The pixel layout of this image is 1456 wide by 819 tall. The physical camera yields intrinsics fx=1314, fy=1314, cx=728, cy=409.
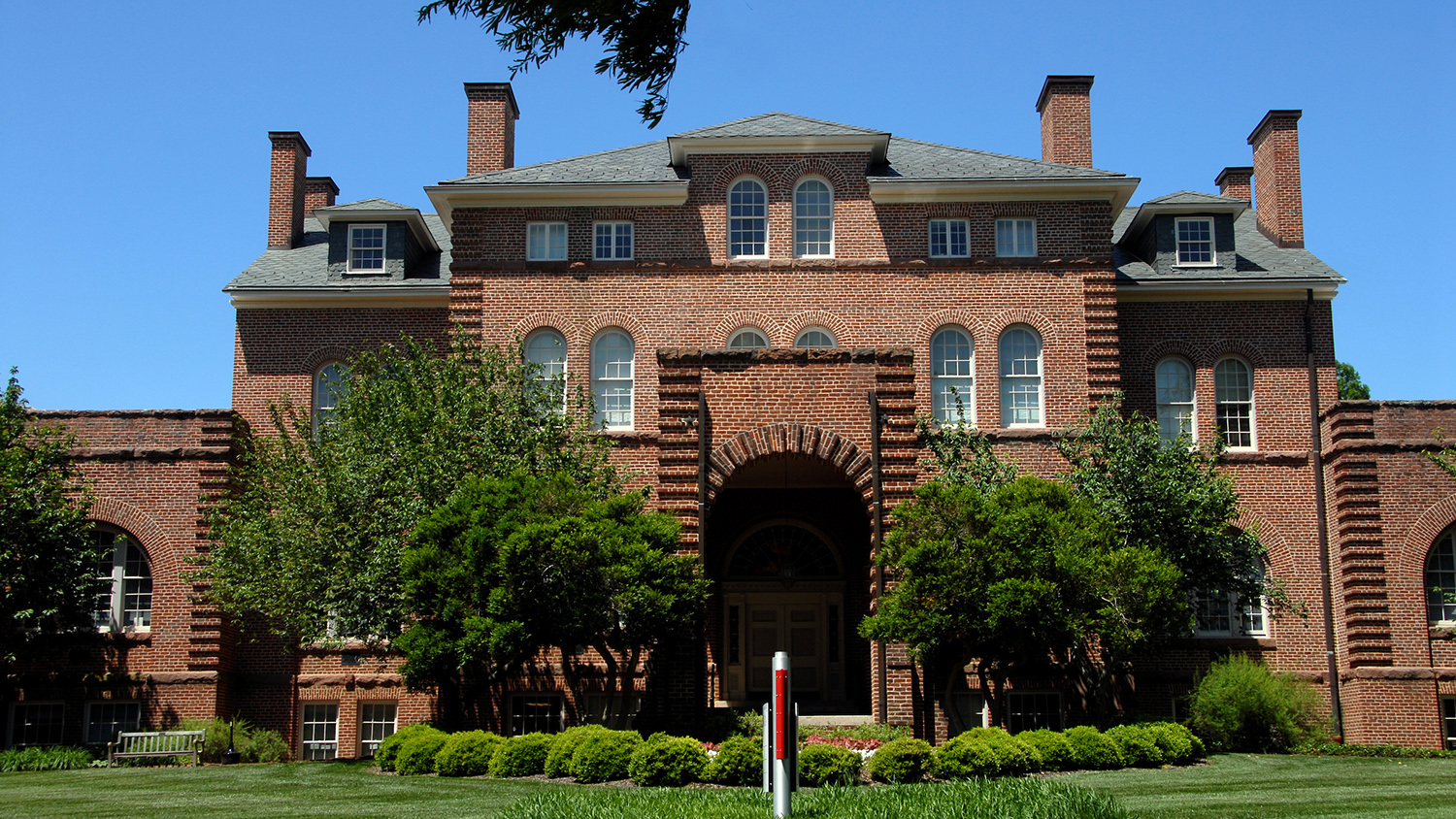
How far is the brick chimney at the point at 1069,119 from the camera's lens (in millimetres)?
32094

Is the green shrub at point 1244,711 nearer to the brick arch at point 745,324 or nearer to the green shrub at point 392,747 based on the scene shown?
the brick arch at point 745,324

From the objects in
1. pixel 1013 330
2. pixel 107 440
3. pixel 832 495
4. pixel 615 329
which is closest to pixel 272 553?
pixel 107 440

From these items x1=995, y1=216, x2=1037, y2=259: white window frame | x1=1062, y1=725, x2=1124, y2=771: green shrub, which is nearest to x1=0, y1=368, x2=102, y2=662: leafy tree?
x1=1062, y1=725, x2=1124, y2=771: green shrub

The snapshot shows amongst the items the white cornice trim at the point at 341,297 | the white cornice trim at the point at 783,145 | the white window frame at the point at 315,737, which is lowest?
the white window frame at the point at 315,737

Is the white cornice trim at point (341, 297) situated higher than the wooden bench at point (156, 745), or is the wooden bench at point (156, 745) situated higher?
the white cornice trim at point (341, 297)

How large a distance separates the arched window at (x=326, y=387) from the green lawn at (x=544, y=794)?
10561 millimetres

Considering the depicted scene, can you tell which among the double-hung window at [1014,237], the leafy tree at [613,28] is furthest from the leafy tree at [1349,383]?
the leafy tree at [613,28]

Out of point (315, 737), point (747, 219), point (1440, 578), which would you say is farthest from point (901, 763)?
point (1440, 578)

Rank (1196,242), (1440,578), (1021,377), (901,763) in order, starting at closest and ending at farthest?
(901,763)
(1440,578)
(1021,377)
(1196,242)

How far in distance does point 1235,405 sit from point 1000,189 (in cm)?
728

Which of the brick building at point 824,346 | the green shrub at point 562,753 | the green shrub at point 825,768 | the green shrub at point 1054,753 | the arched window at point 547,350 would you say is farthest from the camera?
the arched window at point 547,350

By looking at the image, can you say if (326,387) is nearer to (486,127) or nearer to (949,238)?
(486,127)

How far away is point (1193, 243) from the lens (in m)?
30.7

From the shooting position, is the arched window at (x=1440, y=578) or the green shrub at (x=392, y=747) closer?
the green shrub at (x=392, y=747)
